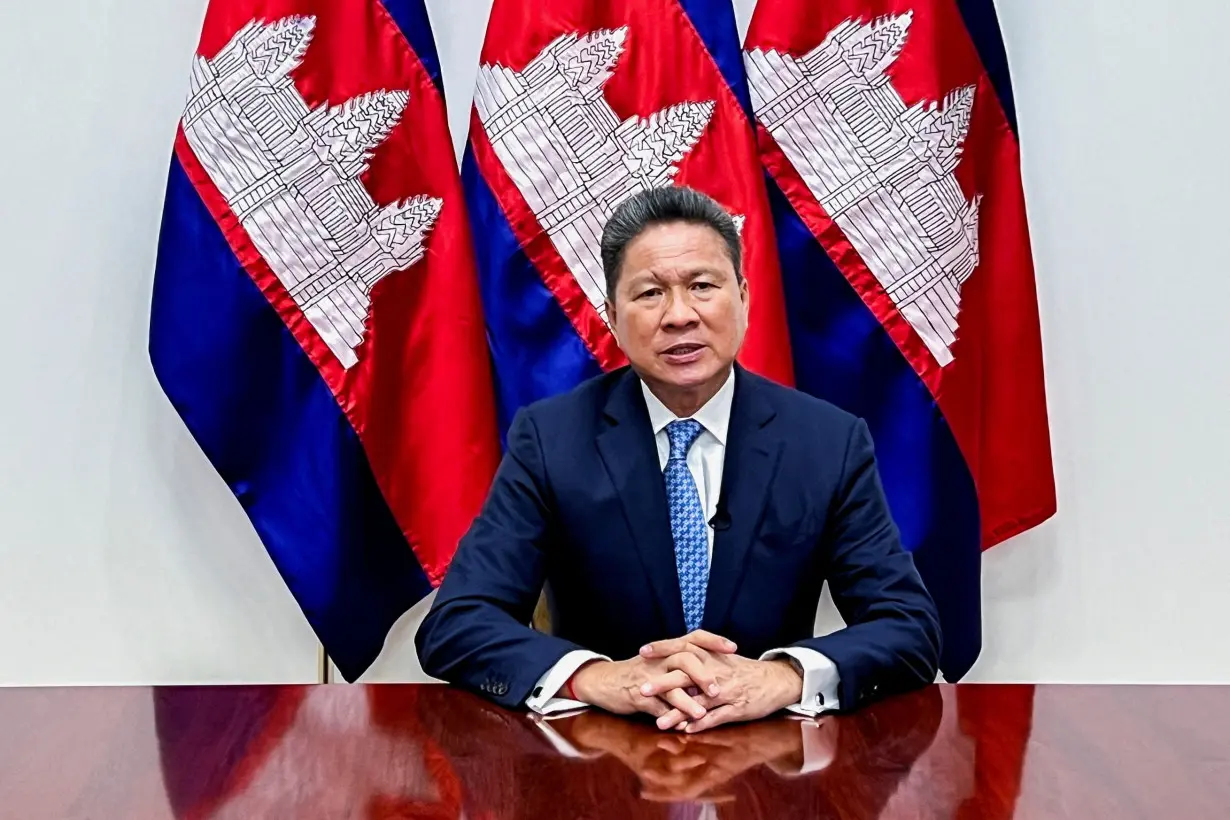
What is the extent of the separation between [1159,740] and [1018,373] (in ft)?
4.94

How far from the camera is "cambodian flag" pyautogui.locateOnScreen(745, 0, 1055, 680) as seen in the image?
8.54 feet

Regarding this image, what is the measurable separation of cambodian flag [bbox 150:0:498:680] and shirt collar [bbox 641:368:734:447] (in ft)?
2.41

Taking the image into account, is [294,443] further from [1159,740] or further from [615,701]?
[1159,740]

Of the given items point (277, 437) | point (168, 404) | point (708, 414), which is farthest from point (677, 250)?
point (168, 404)

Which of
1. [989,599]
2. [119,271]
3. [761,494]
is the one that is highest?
[119,271]

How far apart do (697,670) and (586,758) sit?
0.69ft

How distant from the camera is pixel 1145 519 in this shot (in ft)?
9.71

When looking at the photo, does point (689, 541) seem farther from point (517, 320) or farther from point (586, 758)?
point (517, 320)

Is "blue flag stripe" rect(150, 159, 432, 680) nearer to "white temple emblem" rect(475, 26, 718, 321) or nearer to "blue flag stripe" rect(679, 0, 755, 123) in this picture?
"white temple emblem" rect(475, 26, 718, 321)

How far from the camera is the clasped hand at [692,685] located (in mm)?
1440

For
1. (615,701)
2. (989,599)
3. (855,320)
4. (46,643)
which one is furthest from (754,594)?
(46,643)

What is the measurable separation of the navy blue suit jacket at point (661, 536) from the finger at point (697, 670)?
14.5 inches

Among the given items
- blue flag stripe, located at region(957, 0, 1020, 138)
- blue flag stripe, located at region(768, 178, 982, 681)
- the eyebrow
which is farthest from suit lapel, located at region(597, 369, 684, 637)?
blue flag stripe, located at region(957, 0, 1020, 138)

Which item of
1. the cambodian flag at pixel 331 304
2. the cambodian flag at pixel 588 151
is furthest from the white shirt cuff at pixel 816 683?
the cambodian flag at pixel 331 304
